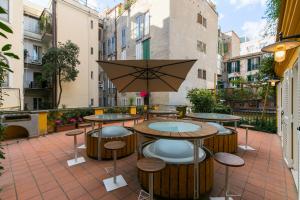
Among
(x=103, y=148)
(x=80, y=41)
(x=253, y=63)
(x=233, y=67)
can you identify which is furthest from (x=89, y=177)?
(x=233, y=67)

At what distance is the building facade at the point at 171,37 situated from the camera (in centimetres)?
1312

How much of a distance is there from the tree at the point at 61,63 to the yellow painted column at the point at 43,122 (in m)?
7.37

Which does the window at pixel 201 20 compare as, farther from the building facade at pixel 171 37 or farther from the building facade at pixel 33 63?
the building facade at pixel 33 63

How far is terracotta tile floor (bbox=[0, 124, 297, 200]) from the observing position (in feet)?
9.38

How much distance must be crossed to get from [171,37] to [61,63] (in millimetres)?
9091

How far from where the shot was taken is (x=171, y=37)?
42.4ft

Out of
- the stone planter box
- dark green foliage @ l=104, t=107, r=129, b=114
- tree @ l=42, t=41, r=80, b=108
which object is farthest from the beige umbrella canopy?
tree @ l=42, t=41, r=80, b=108

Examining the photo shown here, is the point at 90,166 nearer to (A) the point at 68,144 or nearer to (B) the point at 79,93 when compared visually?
(A) the point at 68,144

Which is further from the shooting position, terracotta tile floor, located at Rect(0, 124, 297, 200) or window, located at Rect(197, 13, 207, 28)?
window, located at Rect(197, 13, 207, 28)

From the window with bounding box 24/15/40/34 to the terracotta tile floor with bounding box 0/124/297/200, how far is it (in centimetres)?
1521

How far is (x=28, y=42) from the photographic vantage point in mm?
15367

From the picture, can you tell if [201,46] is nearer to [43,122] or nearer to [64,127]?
[64,127]

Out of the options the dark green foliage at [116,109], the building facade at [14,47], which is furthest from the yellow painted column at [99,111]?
the building facade at [14,47]

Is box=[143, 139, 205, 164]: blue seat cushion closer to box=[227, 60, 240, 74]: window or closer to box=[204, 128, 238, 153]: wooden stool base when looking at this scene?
box=[204, 128, 238, 153]: wooden stool base
